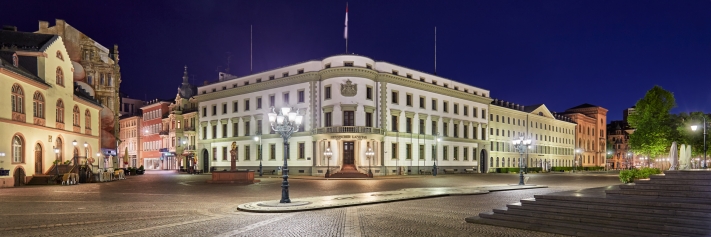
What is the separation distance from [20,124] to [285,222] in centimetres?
2851

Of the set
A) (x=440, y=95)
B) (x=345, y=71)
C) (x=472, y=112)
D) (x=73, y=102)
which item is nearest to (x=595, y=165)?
(x=472, y=112)

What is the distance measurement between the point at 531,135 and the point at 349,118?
159ft

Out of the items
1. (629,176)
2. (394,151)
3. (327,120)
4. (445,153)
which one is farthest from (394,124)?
(629,176)

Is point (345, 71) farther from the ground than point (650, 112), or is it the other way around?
point (345, 71)

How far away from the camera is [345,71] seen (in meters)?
51.2

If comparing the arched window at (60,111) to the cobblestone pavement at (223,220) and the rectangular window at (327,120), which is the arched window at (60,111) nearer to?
the cobblestone pavement at (223,220)

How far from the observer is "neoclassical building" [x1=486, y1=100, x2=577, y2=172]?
253ft

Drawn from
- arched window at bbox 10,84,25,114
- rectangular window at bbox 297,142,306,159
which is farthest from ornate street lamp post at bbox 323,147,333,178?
arched window at bbox 10,84,25,114

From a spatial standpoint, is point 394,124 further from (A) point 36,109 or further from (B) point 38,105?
(A) point 36,109

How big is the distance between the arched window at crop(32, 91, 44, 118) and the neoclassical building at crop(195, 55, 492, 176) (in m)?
16.2

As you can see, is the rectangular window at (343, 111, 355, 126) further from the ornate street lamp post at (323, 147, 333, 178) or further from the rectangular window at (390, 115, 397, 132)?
the rectangular window at (390, 115, 397, 132)

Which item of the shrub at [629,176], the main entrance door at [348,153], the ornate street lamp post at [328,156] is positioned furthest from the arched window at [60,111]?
the shrub at [629,176]

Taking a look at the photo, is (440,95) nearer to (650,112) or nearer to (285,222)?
(650,112)

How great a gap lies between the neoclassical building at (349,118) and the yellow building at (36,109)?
14.3m
